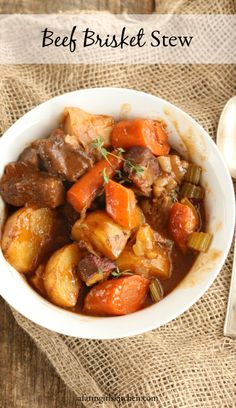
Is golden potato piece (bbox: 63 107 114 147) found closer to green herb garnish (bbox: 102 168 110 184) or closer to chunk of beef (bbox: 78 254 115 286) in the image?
green herb garnish (bbox: 102 168 110 184)

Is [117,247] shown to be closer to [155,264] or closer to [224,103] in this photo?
[155,264]

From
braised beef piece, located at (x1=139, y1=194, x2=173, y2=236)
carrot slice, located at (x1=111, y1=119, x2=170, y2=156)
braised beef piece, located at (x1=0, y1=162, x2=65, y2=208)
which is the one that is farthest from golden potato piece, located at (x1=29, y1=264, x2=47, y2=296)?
carrot slice, located at (x1=111, y1=119, x2=170, y2=156)

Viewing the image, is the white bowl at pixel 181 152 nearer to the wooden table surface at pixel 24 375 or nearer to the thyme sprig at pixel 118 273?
the thyme sprig at pixel 118 273

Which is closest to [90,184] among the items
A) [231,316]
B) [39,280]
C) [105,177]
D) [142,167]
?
[105,177]

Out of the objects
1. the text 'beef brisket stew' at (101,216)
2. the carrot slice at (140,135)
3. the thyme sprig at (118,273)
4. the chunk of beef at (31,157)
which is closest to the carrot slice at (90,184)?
the text 'beef brisket stew' at (101,216)

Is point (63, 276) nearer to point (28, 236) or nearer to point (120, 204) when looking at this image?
point (28, 236)

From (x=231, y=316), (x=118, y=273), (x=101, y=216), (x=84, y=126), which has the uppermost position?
(x=84, y=126)
